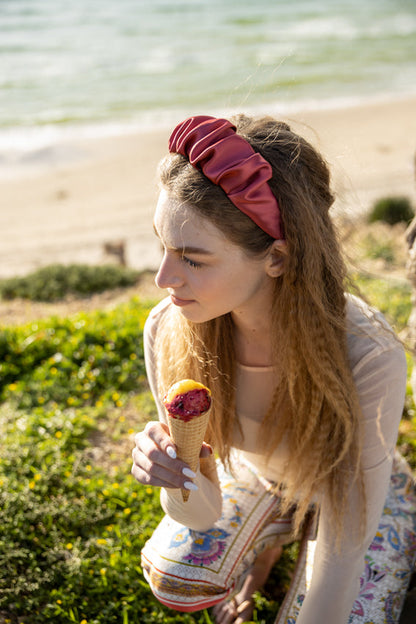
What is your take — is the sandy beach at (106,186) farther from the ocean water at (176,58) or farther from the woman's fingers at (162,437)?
the woman's fingers at (162,437)

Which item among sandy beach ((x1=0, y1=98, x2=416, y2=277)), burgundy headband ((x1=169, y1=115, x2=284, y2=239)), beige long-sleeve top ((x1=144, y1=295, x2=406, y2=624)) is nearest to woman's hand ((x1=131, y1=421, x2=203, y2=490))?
beige long-sleeve top ((x1=144, y1=295, x2=406, y2=624))

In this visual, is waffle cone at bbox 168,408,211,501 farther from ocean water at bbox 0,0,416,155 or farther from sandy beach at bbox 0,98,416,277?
ocean water at bbox 0,0,416,155

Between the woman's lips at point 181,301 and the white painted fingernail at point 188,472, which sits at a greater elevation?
the woman's lips at point 181,301

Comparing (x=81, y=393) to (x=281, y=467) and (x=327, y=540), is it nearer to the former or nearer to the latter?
(x=281, y=467)

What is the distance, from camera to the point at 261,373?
2.48m

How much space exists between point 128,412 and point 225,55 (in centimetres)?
2198

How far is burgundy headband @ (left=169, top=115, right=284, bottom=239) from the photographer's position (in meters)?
1.87

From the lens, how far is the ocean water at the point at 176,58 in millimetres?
16422

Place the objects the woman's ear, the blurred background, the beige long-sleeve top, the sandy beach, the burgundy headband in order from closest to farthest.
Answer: the burgundy headband < the woman's ear < the beige long-sleeve top < the sandy beach < the blurred background

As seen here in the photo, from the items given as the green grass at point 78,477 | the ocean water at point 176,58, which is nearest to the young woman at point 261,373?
the green grass at point 78,477

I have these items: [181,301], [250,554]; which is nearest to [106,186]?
[250,554]

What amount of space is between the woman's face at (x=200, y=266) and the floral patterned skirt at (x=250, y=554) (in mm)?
1095

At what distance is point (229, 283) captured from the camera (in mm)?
2033

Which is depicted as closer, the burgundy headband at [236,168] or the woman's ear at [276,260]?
the burgundy headband at [236,168]
